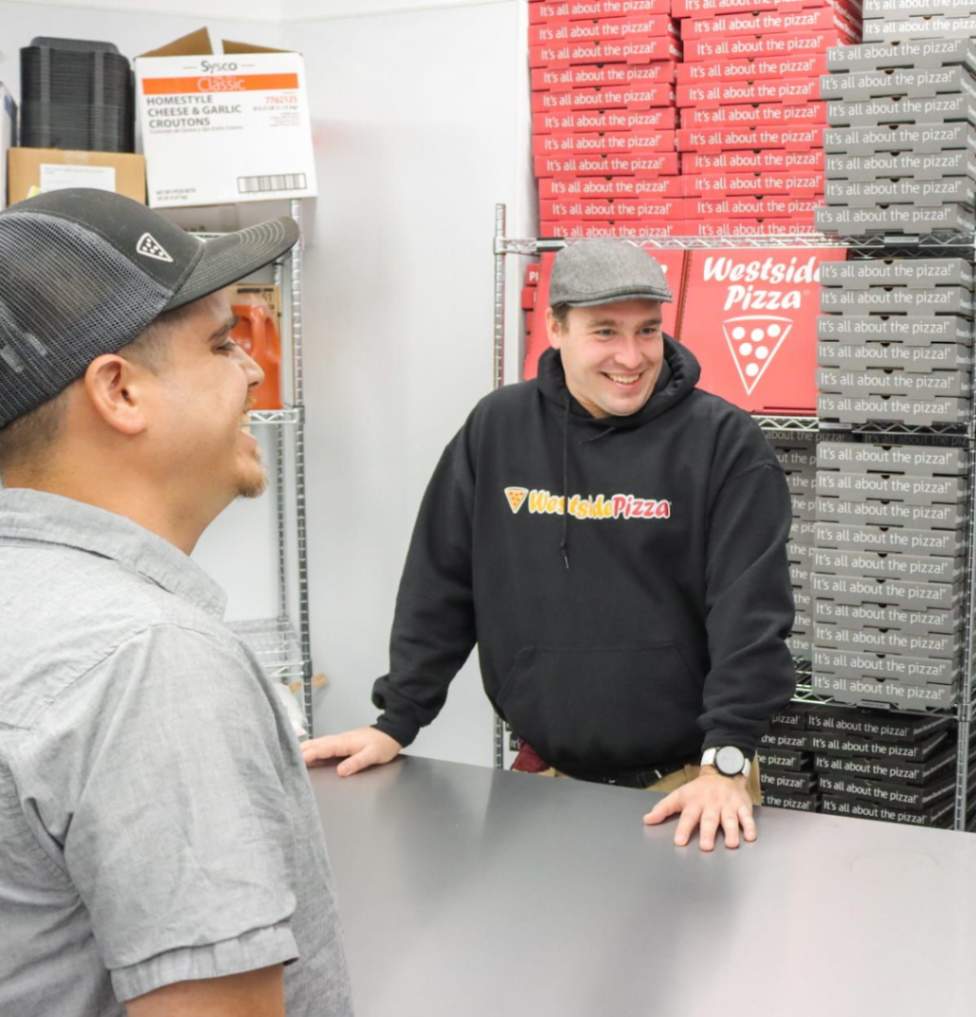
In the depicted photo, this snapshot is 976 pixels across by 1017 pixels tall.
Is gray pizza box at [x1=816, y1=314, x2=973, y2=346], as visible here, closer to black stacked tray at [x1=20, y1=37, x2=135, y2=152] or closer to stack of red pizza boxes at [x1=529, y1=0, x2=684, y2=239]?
stack of red pizza boxes at [x1=529, y1=0, x2=684, y2=239]

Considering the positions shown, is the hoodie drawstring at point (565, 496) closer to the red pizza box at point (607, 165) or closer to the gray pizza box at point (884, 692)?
the gray pizza box at point (884, 692)

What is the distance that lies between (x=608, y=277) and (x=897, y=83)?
1140 mm

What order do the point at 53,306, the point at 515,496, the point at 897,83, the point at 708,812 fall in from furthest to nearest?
the point at 897,83, the point at 515,496, the point at 708,812, the point at 53,306

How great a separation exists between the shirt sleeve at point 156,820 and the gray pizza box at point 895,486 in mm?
2345

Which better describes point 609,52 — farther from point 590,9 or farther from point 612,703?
point 612,703

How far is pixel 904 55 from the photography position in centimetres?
276

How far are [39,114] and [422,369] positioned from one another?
3.86 ft

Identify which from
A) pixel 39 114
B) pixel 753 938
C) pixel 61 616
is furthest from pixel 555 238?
pixel 61 616

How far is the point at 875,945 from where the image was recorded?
1.21 meters

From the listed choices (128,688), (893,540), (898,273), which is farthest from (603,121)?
(128,688)

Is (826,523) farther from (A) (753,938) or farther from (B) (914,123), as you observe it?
(A) (753,938)

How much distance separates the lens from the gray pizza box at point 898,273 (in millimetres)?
2760

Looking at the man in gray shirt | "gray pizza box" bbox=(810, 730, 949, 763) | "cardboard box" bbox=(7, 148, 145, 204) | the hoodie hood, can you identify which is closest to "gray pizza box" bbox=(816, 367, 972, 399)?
"gray pizza box" bbox=(810, 730, 949, 763)

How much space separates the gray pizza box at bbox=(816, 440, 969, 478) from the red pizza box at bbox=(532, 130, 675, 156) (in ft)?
2.93
